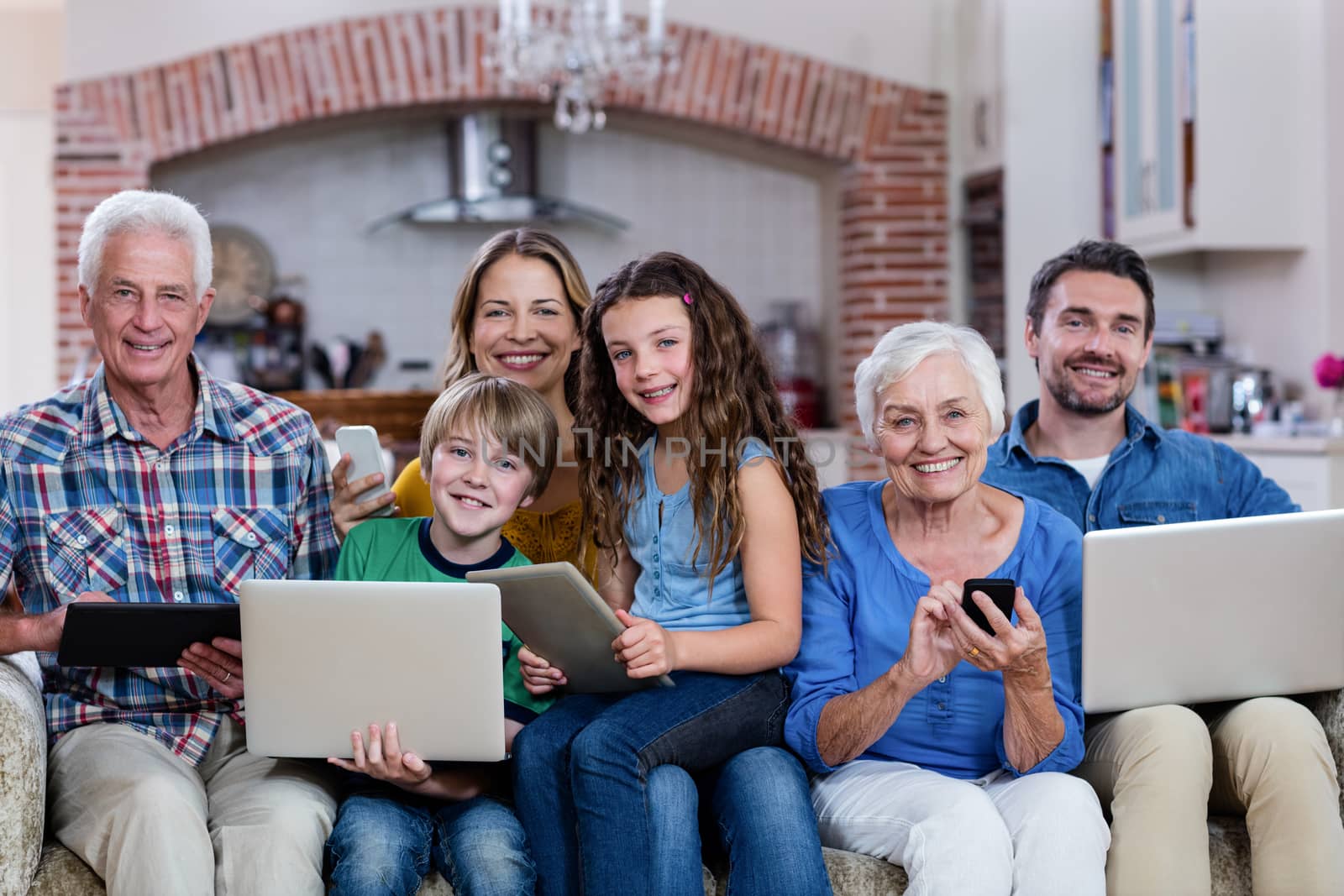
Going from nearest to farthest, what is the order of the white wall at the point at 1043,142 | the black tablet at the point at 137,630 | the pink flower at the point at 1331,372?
the black tablet at the point at 137,630, the pink flower at the point at 1331,372, the white wall at the point at 1043,142

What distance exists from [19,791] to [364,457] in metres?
0.71

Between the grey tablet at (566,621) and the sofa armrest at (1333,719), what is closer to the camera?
the grey tablet at (566,621)

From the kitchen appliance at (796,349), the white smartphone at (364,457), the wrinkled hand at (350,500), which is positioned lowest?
the wrinkled hand at (350,500)

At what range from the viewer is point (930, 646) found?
5.67ft

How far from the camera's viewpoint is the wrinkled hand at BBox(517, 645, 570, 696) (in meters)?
1.89

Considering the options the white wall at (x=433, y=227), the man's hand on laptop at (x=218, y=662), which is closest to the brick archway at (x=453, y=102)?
the white wall at (x=433, y=227)

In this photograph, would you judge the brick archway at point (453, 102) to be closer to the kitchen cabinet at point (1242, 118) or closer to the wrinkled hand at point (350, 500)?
the kitchen cabinet at point (1242, 118)

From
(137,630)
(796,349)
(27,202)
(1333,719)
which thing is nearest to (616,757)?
(137,630)

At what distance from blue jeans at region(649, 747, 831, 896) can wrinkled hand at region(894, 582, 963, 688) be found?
0.22 metres

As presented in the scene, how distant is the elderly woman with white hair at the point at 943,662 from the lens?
1688mm

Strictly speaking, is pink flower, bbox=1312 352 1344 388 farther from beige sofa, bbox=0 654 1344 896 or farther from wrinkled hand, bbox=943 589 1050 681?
wrinkled hand, bbox=943 589 1050 681

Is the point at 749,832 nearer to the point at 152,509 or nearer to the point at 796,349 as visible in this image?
the point at 152,509

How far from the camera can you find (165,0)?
219 inches

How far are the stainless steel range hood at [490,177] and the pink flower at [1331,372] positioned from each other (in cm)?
330
